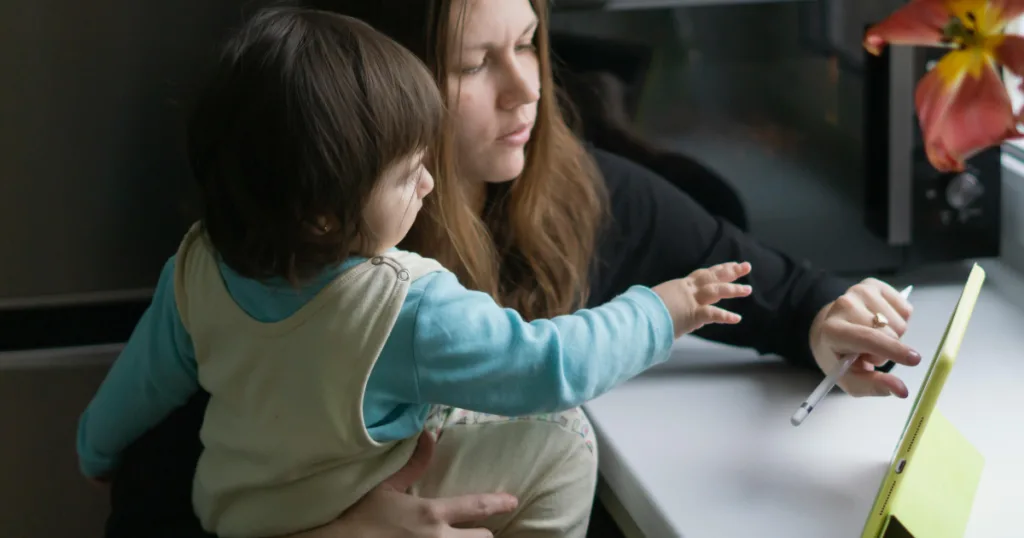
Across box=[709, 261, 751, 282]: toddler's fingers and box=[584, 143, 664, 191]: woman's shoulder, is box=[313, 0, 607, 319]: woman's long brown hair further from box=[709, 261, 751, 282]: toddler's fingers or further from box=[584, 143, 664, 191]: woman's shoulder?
box=[709, 261, 751, 282]: toddler's fingers

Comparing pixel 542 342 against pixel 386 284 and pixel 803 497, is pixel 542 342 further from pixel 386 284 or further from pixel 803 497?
pixel 803 497

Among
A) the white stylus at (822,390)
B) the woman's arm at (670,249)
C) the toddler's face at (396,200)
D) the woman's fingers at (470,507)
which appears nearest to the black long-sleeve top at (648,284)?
the woman's arm at (670,249)

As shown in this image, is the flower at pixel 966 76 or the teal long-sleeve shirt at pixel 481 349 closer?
the flower at pixel 966 76

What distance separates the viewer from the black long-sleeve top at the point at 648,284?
96 cm

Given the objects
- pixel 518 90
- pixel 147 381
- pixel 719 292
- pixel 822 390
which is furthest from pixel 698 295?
pixel 147 381

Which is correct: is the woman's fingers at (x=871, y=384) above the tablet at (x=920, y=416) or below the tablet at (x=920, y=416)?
below

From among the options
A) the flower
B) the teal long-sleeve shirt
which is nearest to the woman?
the teal long-sleeve shirt

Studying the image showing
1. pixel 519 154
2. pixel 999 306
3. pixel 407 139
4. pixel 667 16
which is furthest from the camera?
pixel 999 306

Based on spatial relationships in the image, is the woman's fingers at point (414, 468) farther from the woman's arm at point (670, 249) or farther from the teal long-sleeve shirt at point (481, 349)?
the woman's arm at point (670, 249)

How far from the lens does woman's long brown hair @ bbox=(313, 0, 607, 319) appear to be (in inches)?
36.4

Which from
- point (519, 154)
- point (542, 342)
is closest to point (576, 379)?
point (542, 342)

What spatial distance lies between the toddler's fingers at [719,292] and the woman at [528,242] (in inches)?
6.5

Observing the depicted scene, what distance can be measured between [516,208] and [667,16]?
0.23 metres

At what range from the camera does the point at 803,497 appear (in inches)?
32.3
